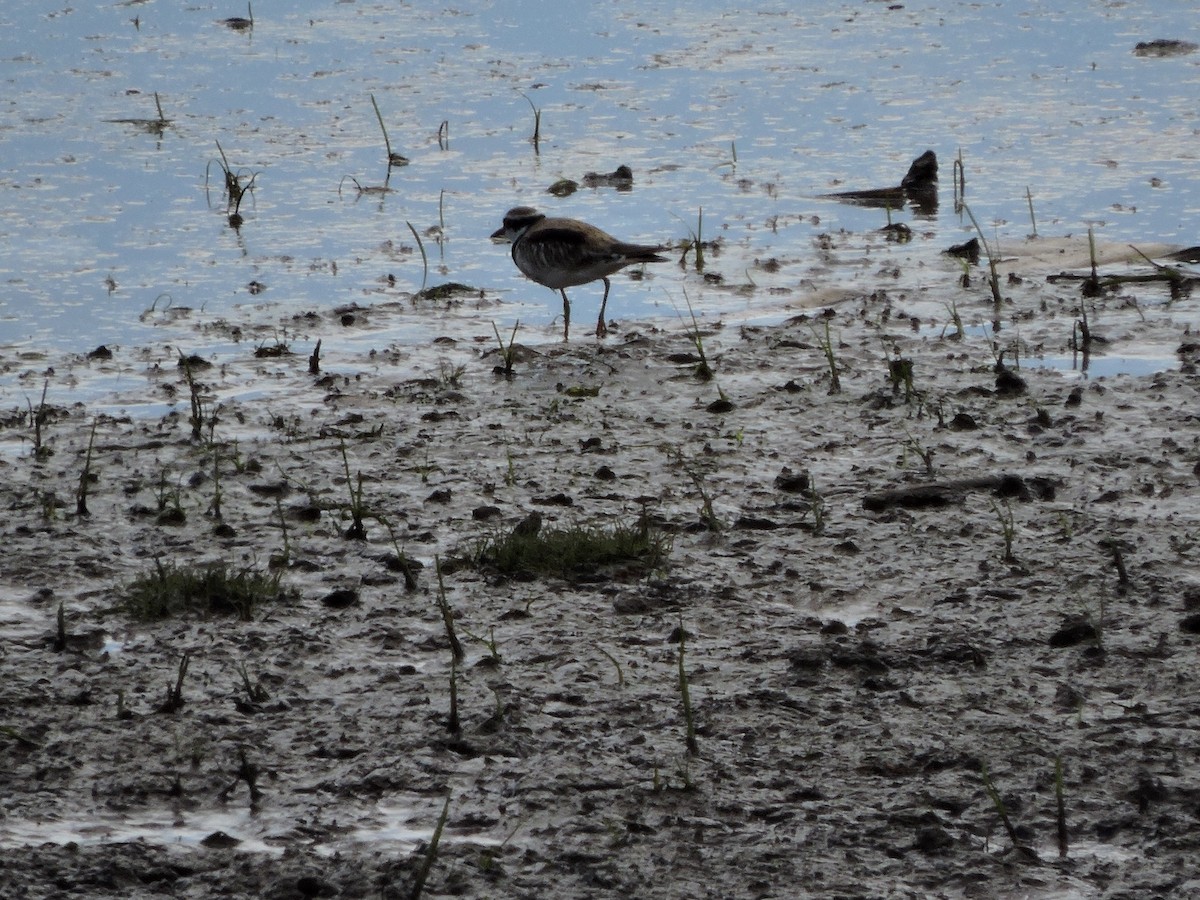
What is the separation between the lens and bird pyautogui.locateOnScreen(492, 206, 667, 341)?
8281 mm

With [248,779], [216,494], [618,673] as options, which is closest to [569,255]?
[216,494]

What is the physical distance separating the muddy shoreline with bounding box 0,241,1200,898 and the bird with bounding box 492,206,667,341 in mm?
1018

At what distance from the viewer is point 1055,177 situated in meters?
10.7

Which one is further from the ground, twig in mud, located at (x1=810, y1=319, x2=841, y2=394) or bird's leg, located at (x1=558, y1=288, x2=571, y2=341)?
bird's leg, located at (x1=558, y1=288, x2=571, y2=341)

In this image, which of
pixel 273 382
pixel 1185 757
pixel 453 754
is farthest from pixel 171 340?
pixel 1185 757

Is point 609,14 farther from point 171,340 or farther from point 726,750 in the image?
point 726,750

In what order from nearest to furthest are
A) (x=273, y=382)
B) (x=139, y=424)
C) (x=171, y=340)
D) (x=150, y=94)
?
(x=139, y=424) < (x=273, y=382) < (x=171, y=340) < (x=150, y=94)

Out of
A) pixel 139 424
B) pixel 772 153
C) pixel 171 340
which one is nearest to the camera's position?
pixel 139 424

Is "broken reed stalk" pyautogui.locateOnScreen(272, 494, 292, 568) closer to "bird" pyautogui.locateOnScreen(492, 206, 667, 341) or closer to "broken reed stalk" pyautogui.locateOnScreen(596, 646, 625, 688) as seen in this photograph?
"broken reed stalk" pyautogui.locateOnScreen(596, 646, 625, 688)

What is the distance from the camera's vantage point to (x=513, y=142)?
1213 centimetres

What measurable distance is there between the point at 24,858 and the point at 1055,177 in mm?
8677

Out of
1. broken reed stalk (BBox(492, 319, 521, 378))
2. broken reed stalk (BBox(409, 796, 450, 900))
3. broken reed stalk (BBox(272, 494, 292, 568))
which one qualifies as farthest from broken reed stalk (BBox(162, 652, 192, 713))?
broken reed stalk (BBox(492, 319, 521, 378))

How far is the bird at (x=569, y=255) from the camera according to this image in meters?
8.28

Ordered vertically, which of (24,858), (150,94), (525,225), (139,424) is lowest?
(24,858)
